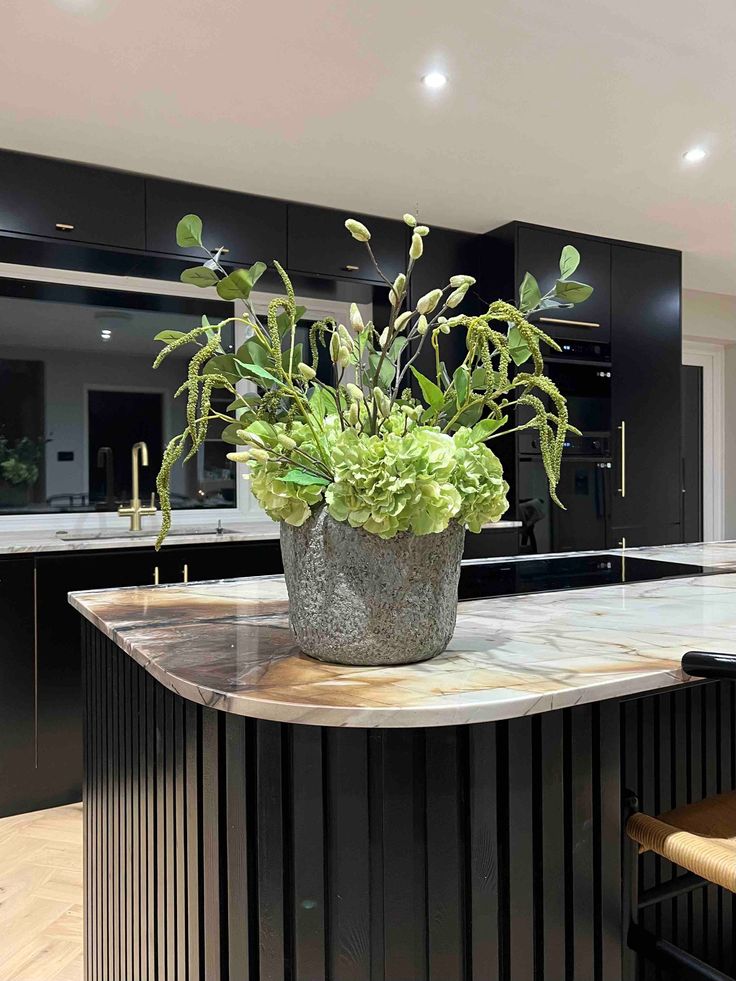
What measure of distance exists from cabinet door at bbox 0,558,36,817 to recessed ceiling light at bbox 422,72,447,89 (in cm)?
226

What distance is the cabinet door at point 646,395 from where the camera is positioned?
15.8 feet

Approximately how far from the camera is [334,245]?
402 cm

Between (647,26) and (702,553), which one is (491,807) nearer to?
(702,553)

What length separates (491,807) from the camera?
1.01m

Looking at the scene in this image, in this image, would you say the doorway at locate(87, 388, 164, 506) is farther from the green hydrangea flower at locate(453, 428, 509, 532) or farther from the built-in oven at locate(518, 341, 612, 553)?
the green hydrangea flower at locate(453, 428, 509, 532)

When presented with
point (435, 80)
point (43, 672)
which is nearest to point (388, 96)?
point (435, 80)

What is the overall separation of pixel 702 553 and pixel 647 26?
162 cm

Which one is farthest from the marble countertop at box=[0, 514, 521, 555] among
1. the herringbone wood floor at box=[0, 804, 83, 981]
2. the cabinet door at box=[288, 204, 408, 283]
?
the cabinet door at box=[288, 204, 408, 283]

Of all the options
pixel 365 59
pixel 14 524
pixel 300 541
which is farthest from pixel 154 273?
pixel 300 541

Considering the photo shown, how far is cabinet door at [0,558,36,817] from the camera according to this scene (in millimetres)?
3027

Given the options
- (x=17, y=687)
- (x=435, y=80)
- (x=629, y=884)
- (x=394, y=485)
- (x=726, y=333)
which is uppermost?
(x=435, y=80)

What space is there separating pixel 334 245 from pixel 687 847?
340 cm

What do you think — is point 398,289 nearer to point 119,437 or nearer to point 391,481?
point 391,481

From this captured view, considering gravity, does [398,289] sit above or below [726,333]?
below
